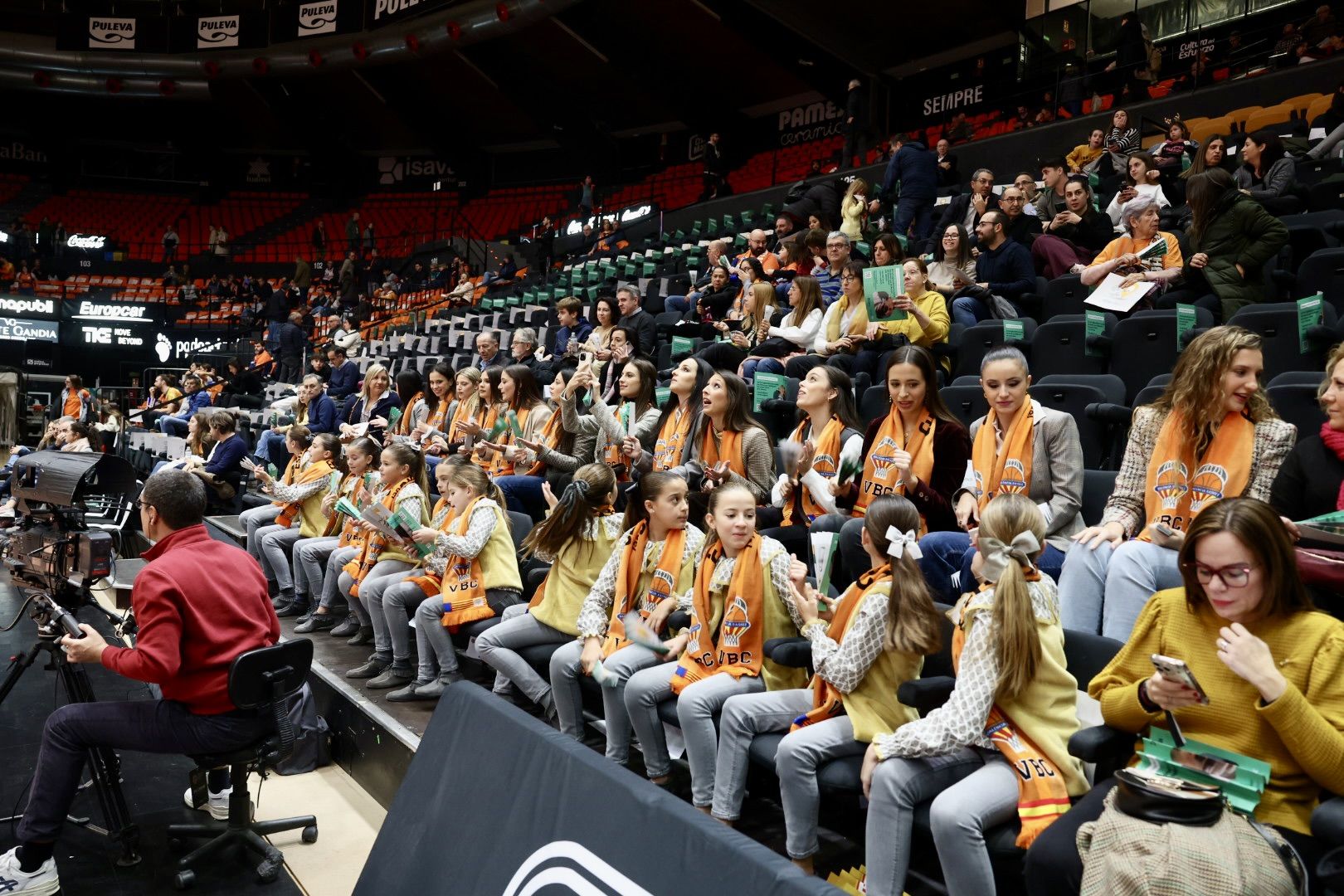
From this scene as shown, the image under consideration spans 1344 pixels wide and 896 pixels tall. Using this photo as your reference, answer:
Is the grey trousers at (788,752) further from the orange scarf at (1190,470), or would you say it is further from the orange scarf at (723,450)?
the orange scarf at (723,450)

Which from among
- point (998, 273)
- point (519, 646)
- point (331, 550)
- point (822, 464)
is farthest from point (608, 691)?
point (998, 273)

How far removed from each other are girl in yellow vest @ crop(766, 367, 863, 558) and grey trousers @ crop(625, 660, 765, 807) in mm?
884

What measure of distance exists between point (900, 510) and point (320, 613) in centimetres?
392

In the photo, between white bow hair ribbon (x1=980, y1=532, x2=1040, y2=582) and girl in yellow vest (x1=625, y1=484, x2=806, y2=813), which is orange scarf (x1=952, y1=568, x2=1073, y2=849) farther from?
girl in yellow vest (x1=625, y1=484, x2=806, y2=813)

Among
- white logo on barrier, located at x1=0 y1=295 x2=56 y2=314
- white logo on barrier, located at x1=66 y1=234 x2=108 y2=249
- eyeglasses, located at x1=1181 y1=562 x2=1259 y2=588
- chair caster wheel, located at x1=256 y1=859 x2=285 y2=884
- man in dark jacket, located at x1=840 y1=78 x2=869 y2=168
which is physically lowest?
chair caster wheel, located at x1=256 y1=859 x2=285 y2=884

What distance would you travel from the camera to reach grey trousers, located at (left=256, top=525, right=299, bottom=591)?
240 inches

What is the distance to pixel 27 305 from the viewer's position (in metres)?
19.4

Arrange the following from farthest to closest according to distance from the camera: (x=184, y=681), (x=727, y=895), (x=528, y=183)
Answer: (x=528, y=183) → (x=184, y=681) → (x=727, y=895)

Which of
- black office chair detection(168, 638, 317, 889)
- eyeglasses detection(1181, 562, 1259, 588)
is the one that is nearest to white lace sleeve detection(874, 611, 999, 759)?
eyeglasses detection(1181, 562, 1259, 588)

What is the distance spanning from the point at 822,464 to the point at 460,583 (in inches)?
64.0

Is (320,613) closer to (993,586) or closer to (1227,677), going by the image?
(993,586)

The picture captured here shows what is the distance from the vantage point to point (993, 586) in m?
2.36

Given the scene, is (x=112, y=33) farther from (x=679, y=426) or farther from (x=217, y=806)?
(x=217, y=806)

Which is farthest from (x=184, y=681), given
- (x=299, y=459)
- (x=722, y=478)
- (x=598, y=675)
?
(x=299, y=459)
